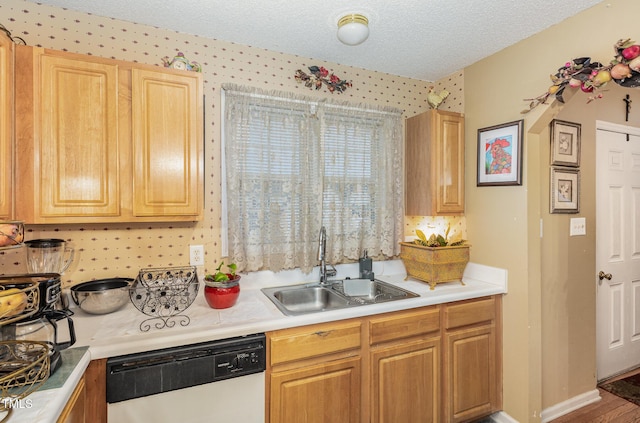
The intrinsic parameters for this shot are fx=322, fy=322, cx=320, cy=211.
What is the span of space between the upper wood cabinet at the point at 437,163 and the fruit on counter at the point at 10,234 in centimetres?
228

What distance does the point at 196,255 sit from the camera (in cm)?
204

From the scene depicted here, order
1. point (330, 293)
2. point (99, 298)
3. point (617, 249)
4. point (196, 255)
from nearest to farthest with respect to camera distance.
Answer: point (99, 298) → point (196, 255) → point (330, 293) → point (617, 249)

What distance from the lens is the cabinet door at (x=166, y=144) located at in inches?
64.7

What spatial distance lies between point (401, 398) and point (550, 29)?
2.39 meters

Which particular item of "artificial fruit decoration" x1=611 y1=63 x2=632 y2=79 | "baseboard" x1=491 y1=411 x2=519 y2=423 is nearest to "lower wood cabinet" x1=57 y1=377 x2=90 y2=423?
"baseboard" x1=491 y1=411 x2=519 y2=423

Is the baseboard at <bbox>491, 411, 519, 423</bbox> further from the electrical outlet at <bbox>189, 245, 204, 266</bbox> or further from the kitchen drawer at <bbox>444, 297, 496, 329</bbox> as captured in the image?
the electrical outlet at <bbox>189, 245, 204, 266</bbox>

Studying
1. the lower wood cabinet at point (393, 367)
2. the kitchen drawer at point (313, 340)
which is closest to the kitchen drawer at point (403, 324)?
the lower wood cabinet at point (393, 367)

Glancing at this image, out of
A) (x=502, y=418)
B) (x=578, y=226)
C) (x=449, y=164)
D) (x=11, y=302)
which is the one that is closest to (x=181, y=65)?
(x=11, y=302)

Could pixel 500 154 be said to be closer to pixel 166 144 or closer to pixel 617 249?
pixel 617 249

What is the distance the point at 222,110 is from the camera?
83.0 inches

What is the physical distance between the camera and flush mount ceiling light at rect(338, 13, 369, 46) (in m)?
1.74

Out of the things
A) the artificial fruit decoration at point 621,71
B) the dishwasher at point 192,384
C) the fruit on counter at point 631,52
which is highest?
the fruit on counter at point 631,52

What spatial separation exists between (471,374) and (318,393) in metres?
1.11

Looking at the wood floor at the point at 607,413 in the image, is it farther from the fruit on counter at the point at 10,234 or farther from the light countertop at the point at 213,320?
the fruit on counter at the point at 10,234
